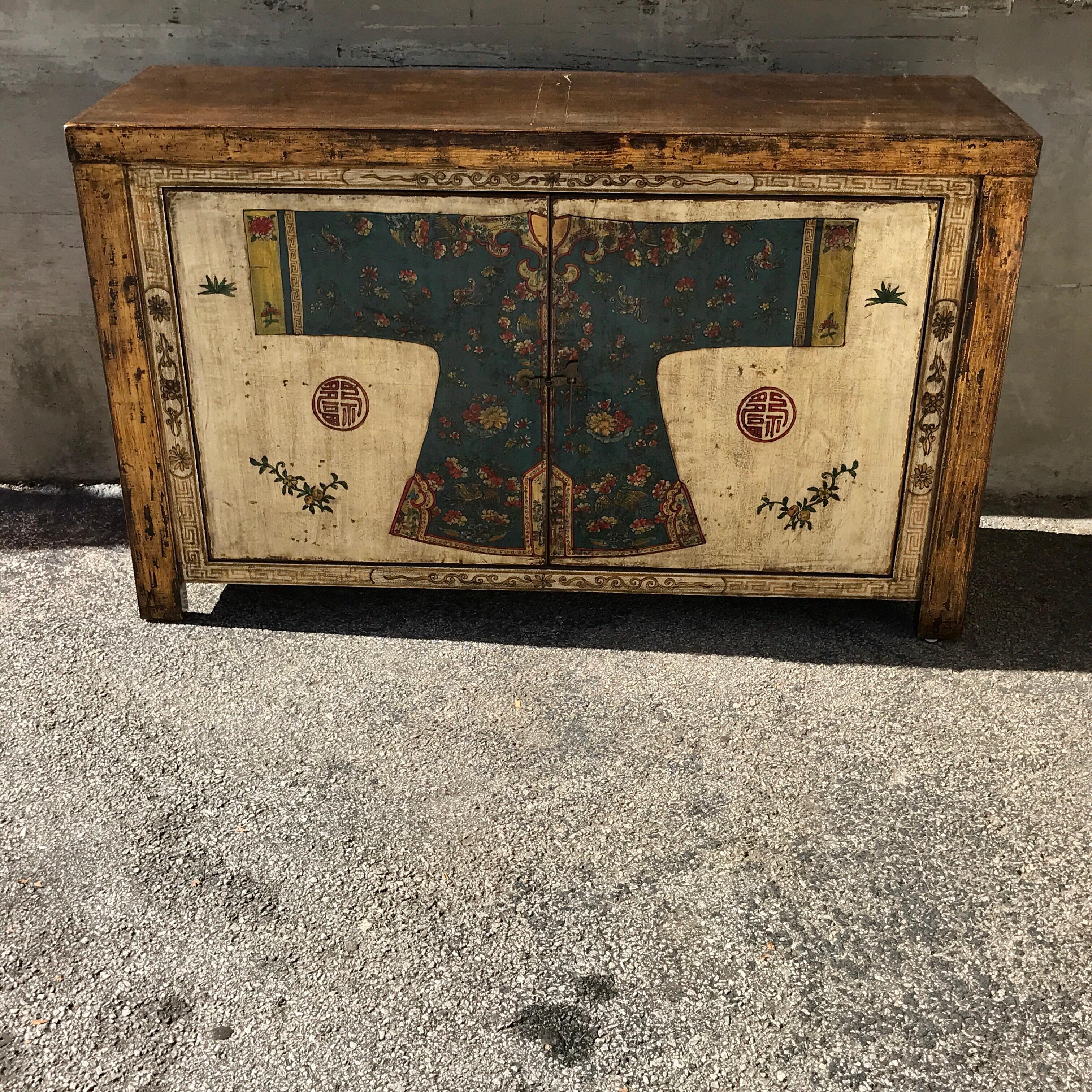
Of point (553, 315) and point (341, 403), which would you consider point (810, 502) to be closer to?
point (553, 315)

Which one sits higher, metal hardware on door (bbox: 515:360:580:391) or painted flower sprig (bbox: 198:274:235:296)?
painted flower sprig (bbox: 198:274:235:296)

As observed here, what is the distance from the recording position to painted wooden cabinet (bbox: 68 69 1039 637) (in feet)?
9.96

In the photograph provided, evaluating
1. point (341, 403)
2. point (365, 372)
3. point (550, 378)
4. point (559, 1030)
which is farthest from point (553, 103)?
point (559, 1030)

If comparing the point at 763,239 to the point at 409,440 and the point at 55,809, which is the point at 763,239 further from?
the point at 55,809

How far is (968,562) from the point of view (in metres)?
3.43

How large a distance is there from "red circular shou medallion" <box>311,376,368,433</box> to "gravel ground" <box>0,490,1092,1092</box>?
25.4 inches

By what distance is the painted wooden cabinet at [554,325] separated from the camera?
3.04 metres

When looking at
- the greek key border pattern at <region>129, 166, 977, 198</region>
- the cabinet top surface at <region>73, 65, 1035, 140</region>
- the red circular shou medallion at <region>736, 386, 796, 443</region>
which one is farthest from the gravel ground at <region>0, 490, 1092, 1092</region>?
the cabinet top surface at <region>73, 65, 1035, 140</region>

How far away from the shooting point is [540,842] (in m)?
2.76

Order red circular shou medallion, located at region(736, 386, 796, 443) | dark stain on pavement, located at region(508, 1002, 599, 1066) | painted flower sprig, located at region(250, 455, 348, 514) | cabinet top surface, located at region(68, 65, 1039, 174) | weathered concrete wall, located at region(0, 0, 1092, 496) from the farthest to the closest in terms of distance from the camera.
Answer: weathered concrete wall, located at region(0, 0, 1092, 496) < painted flower sprig, located at region(250, 455, 348, 514) < red circular shou medallion, located at region(736, 386, 796, 443) < cabinet top surface, located at region(68, 65, 1039, 174) < dark stain on pavement, located at region(508, 1002, 599, 1066)

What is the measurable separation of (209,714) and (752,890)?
1526 millimetres

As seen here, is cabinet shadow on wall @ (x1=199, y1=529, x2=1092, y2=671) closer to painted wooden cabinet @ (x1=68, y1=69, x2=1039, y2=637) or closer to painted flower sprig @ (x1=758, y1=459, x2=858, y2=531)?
painted wooden cabinet @ (x1=68, y1=69, x2=1039, y2=637)

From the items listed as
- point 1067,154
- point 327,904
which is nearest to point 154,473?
point 327,904

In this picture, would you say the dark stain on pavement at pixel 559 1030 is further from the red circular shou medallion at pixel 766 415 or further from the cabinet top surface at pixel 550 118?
the cabinet top surface at pixel 550 118
